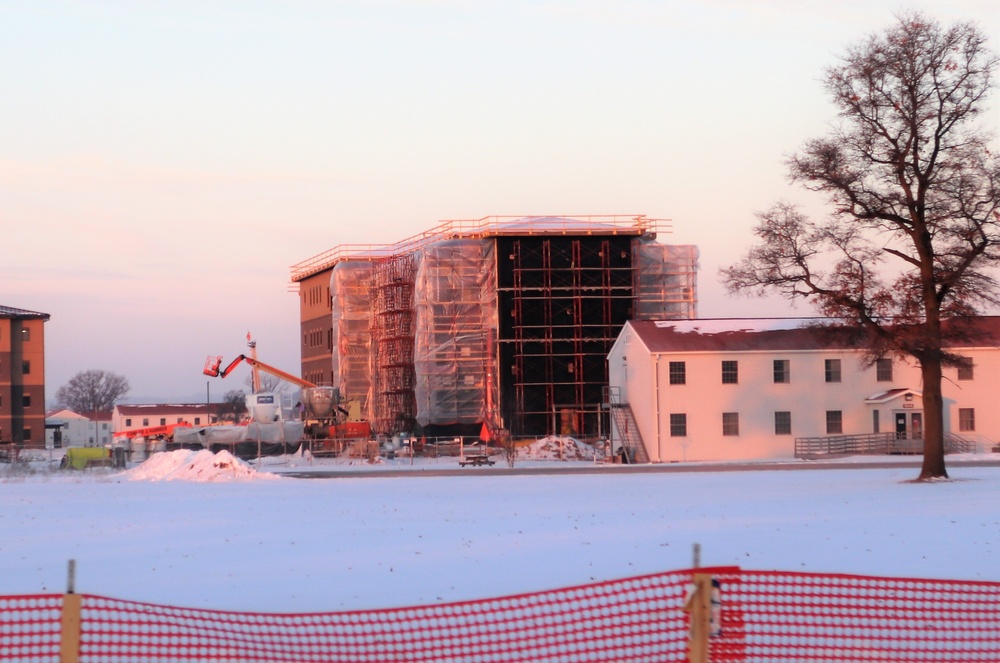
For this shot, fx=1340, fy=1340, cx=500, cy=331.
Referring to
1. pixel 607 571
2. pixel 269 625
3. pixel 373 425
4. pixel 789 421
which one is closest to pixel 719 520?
pixel 607 571

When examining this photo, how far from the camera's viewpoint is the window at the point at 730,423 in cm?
6259

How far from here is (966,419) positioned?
6309 cm

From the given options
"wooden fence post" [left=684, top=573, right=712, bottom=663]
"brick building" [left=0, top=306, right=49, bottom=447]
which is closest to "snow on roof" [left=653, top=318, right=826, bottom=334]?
"wooden fence post" [left=684, top=573, right=712, bottom=663]

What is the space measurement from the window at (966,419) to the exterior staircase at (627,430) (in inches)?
585

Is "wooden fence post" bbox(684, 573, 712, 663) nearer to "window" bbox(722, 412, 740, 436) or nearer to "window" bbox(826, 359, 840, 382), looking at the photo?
"window" bbox(722, 412, 740, 436)

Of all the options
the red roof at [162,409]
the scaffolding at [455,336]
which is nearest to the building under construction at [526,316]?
the scaffolding at [455,336]

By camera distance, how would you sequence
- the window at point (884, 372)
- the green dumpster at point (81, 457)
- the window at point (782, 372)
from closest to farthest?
the green dumpster at point (81, 457), the window at point (782, 372), the window at point (884, 372)

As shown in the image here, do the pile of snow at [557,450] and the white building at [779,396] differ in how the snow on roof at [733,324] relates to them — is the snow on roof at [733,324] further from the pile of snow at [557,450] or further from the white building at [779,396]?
the pile of snow at [557,450]

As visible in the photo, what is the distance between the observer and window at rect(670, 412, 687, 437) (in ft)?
204

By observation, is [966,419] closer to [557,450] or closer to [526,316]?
[557,450]

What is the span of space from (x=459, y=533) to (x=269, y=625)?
1099cm

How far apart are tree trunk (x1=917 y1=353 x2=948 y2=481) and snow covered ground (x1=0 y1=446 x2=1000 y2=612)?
977mm

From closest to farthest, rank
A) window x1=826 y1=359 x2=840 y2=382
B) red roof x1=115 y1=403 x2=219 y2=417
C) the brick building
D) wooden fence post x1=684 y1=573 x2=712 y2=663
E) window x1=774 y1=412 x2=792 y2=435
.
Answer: wooden fence post x1=684 y1=573 x2=712 y2=663
window x1=774 y1=412 x2=792 y2=435
window x1=826 y1=359 x2=840 y2=382
the brick building
red roof x1=115 y1=403 x2=219 y2=417

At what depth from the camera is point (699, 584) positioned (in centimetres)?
879
